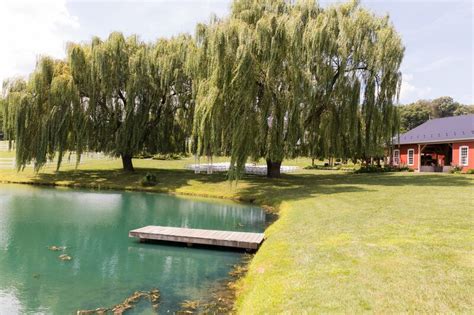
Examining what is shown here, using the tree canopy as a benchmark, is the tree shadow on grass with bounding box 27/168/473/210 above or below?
below

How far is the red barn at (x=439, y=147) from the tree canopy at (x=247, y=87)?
8.72 metres

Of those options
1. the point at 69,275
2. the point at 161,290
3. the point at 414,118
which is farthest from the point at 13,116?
the point at 414,118

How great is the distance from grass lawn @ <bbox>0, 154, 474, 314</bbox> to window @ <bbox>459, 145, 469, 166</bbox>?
41.0 feet

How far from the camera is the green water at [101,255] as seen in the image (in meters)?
7.02

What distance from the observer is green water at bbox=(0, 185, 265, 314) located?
702cm

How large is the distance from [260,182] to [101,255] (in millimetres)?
13311

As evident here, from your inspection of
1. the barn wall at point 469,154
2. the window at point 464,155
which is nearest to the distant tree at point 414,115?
the barn wall at point 469,154

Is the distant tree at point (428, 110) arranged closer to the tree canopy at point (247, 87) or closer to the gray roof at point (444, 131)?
the gray roof at point (444, 131)

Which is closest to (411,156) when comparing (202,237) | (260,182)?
(260,182)

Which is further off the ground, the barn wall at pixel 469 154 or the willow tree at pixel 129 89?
the willow tree at pixel 129 89

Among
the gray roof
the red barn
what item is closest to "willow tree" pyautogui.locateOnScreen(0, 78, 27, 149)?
the red barn

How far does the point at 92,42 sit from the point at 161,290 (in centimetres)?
2113

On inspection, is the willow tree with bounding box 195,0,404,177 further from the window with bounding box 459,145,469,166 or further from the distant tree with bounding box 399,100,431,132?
the distant tree with bounding box 399,100,431,132

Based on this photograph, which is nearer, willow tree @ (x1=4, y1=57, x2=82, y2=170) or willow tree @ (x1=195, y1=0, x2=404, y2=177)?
willow tree @ (x1=195, y1=0, x2=404, y2=177)
